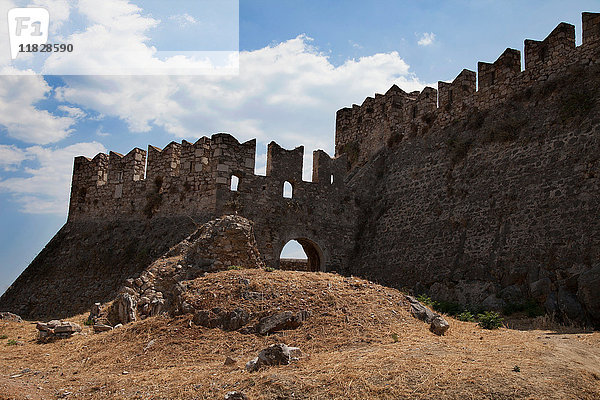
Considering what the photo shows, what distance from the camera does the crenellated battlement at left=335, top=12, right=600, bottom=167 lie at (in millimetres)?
16812

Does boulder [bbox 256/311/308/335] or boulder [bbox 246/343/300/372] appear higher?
boulder [bbox 256/311/308/335]

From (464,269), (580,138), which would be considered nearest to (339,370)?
(464,269)

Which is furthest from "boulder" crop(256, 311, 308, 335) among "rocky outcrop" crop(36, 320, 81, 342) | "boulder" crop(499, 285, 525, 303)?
"boulder" crop(499, 285, 525, 303)

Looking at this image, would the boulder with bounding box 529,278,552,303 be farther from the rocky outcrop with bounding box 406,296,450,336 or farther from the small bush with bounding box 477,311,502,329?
the rocky outcrop with bounding box 406,296,450,336

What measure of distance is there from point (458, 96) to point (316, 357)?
14.4 m

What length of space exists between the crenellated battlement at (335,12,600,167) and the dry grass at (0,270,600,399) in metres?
9.95

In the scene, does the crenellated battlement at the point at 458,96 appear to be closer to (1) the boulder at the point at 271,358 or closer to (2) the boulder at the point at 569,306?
(2) the boulder at the point at 569,306

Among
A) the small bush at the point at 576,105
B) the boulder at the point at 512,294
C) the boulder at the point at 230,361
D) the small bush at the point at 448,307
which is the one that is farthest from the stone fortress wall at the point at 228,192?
the boulder at the point at 230,361

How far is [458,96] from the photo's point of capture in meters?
19.9

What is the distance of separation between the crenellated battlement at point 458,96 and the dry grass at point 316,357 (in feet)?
32.6

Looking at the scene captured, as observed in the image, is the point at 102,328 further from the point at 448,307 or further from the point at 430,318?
the point at 448,307

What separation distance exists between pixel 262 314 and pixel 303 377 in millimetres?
2866

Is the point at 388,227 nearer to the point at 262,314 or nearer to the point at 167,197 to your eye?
the point at 167,197

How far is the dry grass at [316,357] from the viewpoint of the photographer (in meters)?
6.88
